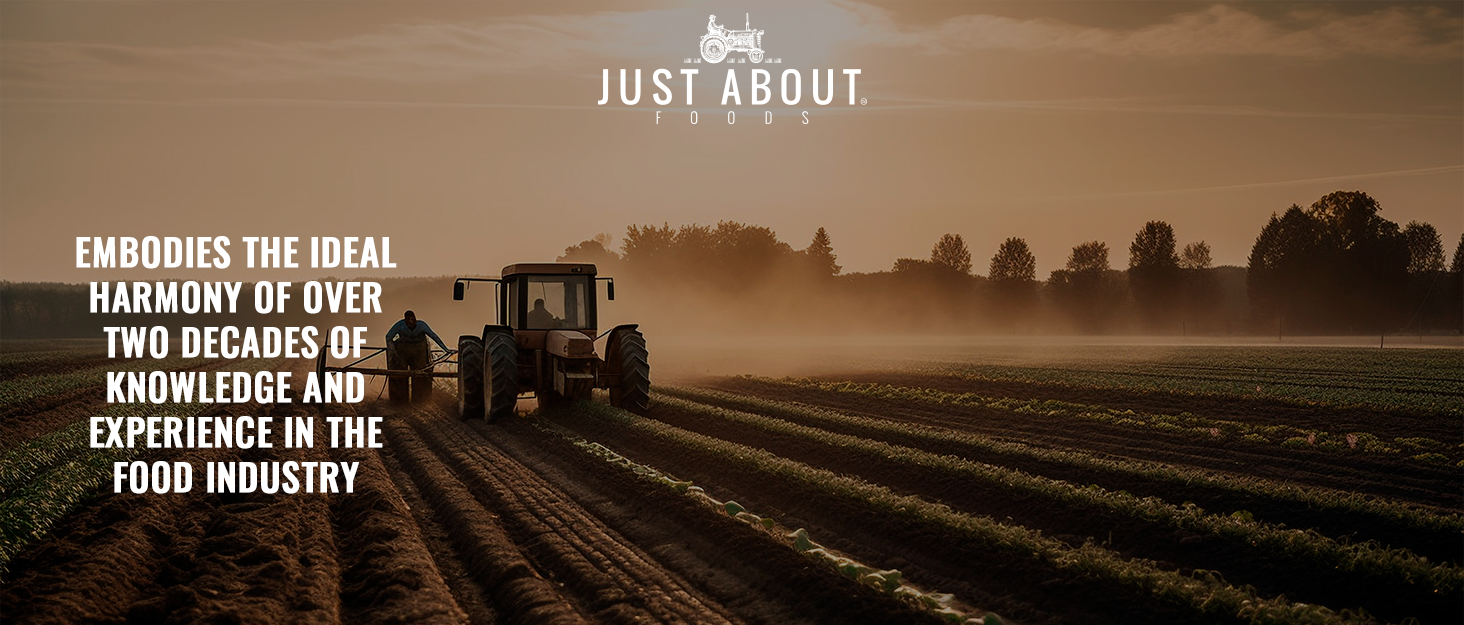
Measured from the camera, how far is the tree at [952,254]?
322ft

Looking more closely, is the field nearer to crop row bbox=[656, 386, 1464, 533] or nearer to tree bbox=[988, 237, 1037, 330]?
crop row bbox=[656, 386, 1464, 533]

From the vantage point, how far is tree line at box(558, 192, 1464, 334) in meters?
77.7

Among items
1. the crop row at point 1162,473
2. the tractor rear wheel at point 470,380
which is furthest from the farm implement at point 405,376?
the crop row at point 1162,473

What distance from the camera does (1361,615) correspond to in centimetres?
738

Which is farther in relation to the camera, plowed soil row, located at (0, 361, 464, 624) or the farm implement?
the farm implement

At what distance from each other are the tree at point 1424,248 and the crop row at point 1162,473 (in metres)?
77.9

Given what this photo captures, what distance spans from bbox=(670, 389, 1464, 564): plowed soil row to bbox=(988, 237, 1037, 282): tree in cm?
8159

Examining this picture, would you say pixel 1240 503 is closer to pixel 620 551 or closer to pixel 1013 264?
pixel 620 551

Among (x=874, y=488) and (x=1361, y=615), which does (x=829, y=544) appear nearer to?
(x=874, y=488)

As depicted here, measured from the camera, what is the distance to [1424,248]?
265 feet

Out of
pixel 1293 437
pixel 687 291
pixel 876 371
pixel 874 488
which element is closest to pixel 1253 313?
pixel 687 291

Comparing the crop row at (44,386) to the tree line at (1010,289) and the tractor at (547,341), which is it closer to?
the tractor at (547,341)

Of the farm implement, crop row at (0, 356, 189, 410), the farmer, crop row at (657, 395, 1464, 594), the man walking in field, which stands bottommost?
crop row at (657, 395, 1464, 594)

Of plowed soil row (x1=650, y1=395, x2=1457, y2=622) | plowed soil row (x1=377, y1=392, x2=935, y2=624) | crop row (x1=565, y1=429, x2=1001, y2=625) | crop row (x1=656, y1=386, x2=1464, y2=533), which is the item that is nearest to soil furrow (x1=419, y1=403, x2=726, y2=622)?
plowed soil row (x1=377, y1=392, x2=935, y2=624)
